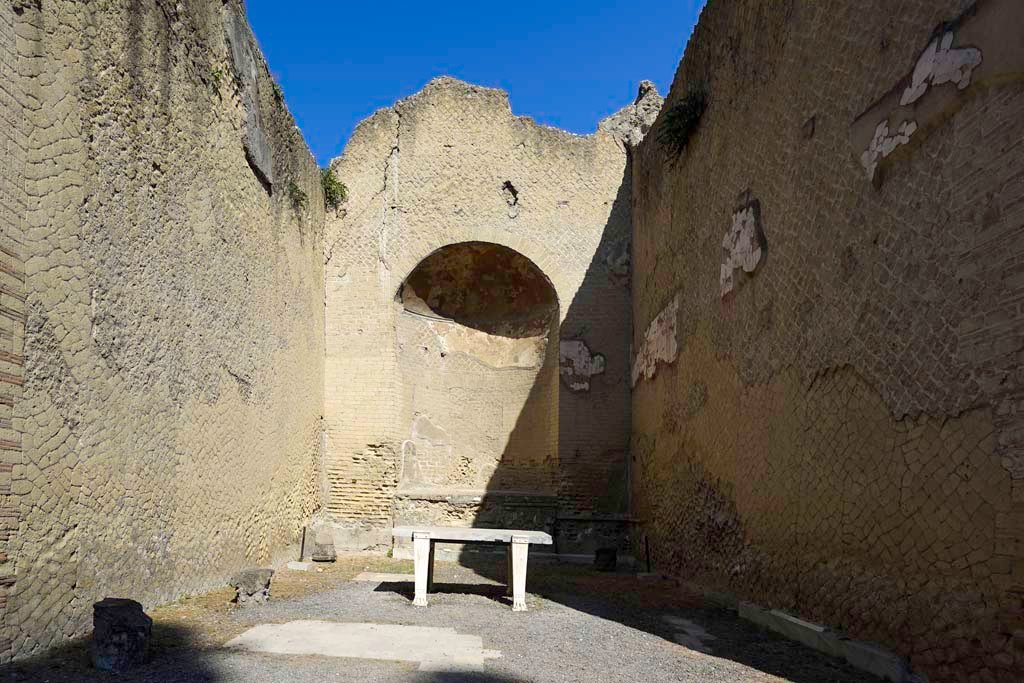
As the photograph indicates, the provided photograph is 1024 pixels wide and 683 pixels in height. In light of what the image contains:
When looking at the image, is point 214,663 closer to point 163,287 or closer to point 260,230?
point 163,287

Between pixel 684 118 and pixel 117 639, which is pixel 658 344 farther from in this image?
pixel 117 639

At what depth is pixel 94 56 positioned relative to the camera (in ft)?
14.5

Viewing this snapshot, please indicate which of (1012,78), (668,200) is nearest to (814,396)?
(1012,78)

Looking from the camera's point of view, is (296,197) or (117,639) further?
(296,197)

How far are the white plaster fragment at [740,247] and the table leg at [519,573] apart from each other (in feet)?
9.03

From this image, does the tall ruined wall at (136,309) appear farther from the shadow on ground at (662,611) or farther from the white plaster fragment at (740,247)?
the white plaster fragment at (740,247)

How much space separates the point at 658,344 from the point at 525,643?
5047mm

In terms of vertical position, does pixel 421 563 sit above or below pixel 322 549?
above

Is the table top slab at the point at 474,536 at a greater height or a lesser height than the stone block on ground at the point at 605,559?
greater

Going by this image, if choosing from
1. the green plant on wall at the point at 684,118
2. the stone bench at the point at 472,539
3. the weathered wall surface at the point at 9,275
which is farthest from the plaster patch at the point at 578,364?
the weathered wall surface at the point at 9,275

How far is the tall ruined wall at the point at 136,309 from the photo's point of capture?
3760 mm

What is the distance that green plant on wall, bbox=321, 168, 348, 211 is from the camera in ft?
34.6

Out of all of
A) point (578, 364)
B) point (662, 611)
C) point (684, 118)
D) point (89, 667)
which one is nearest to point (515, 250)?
point (578, 364)

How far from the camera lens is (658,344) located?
8.88m
